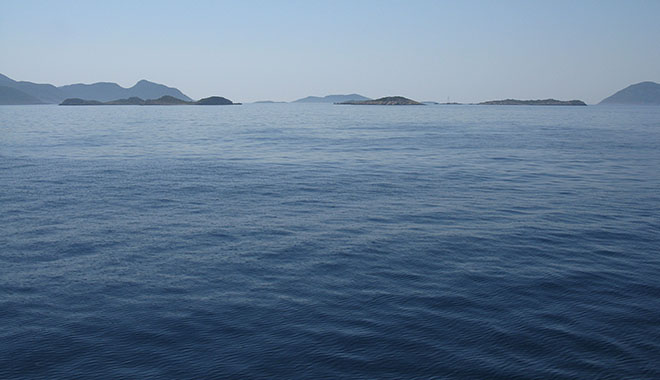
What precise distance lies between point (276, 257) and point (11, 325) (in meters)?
9.01

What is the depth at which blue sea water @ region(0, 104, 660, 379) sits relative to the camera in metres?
12.3

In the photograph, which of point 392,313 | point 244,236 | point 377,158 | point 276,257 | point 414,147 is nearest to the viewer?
point 392,313

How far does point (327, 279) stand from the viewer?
688 inches

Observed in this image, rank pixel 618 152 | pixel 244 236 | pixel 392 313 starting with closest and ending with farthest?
pixel 392 313, pixel 244 236, pixel 618 152

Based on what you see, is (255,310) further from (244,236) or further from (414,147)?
(414,147)

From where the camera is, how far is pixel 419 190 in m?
34.4

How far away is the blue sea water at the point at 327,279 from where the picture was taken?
1227 cm

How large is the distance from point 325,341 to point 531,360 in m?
5.15

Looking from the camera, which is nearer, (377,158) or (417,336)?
(417,336)

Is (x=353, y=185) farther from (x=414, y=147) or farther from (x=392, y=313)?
(x=414, y=147)

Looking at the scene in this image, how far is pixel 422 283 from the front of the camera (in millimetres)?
17141

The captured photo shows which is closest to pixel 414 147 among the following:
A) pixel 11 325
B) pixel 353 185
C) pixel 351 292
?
pixel 353 185

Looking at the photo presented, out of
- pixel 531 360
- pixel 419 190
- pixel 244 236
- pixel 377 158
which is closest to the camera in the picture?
pixel 531 360

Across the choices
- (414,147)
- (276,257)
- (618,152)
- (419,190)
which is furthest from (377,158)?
(276,257)
